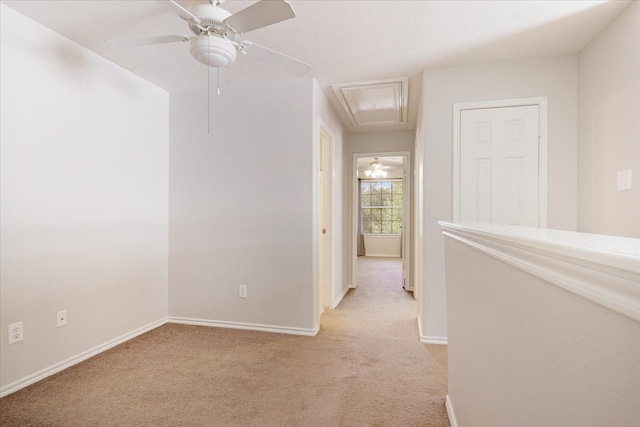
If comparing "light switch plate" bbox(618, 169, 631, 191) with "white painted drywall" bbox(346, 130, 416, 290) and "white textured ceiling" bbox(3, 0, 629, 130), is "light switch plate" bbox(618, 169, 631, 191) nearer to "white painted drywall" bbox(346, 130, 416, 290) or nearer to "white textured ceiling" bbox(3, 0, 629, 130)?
"white textured ceiling" bbox(3, 0, 629, 130)

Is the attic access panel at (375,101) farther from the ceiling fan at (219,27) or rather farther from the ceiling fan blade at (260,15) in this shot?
the ceiling fan blade at (260,15)

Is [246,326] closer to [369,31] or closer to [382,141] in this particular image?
[369,31]

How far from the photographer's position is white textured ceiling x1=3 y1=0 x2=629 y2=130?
6.68 feet

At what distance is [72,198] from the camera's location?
8.04 ft

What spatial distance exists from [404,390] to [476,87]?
2480 mm

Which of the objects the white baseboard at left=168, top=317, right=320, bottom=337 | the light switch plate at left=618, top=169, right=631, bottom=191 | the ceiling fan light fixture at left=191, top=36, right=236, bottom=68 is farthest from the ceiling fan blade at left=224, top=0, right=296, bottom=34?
the white baseboard at left=168, top=317, right=320, bottom=337

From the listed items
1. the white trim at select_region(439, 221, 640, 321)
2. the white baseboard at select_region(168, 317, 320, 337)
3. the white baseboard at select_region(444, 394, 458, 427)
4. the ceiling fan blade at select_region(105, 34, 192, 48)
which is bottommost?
the white baseboard at select_region(168, 317, 320, 337)

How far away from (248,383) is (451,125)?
8.52ft

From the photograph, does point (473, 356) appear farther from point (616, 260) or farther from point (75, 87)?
point (75, 87)

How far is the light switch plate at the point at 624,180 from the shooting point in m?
2.07

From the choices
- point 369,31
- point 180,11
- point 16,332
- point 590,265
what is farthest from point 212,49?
point 16,332

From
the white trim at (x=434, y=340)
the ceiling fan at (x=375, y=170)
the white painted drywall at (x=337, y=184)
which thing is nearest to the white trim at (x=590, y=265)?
the white trim at (x=434, y=340)

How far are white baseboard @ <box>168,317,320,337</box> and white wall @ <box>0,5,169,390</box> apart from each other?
264mm

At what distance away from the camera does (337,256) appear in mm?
4176
